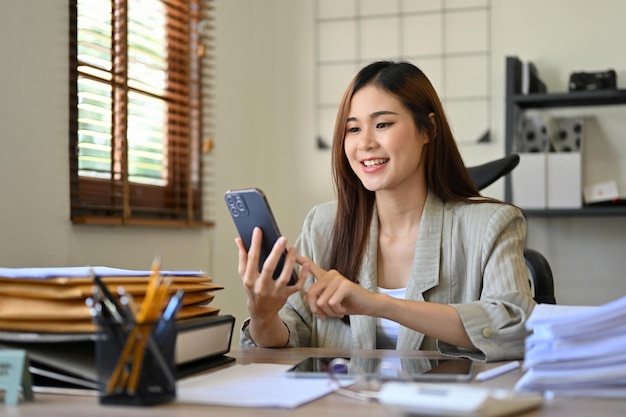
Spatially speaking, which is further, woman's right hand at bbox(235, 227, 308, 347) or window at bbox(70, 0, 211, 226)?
window at bbox(70, 0, 211, 226)

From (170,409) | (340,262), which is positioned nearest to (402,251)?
(340,262)

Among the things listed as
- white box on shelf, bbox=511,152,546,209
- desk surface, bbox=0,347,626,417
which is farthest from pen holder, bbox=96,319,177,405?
white box on shelf, bbox=511,152,546,209

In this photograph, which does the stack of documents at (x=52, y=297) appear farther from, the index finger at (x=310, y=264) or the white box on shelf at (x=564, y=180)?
the white box on shelf at (x=564, y=180)

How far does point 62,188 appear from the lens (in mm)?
2248

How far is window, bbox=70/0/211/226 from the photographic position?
241 cm

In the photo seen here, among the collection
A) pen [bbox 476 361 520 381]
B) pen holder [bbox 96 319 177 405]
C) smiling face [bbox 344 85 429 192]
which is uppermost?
smiling face [bbox 344 85 429 192]

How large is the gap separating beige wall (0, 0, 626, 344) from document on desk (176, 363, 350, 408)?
1.05 m

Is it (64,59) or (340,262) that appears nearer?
(340,262)

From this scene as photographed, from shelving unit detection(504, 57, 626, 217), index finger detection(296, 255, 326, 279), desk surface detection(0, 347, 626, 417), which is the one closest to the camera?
desk surface detection(0, 347, 626, 417)

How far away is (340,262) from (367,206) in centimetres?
18

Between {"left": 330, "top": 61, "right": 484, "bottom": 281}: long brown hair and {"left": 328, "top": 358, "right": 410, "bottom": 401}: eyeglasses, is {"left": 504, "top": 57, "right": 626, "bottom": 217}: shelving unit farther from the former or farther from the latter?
{"left": 328, "top": 358, "right": 410, "bottom": 401}: eyeglasses

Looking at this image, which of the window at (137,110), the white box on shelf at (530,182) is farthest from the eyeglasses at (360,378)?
the white box on shelf at (530,182)

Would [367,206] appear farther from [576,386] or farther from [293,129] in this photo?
[293,129]

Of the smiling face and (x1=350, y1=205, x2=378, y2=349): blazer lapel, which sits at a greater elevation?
the smiling face
